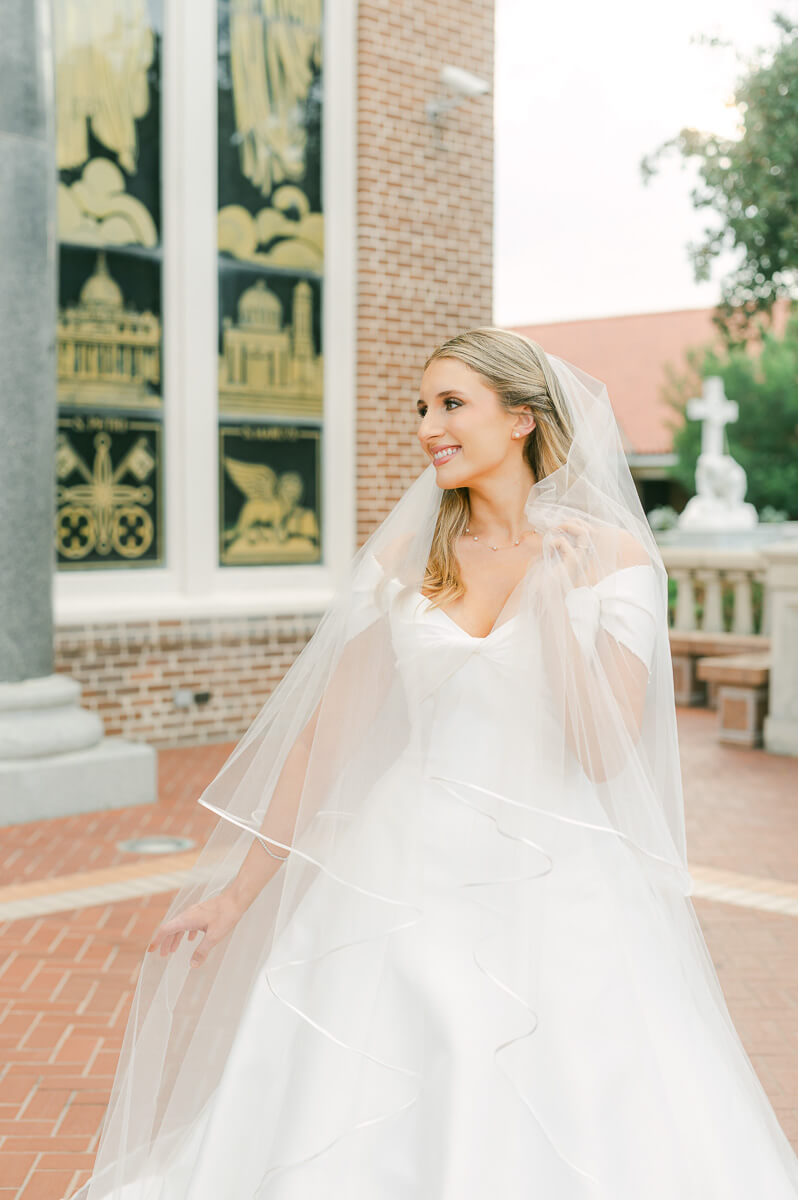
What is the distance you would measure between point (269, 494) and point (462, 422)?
7.09 m

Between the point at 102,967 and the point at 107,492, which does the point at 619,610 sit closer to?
the point at 102,967

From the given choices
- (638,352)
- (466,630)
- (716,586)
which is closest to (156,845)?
(466,630)

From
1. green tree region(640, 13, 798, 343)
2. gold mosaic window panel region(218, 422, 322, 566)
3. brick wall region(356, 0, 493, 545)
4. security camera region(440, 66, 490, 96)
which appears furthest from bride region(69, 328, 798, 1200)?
green tree region(640, 13, 798, 343)

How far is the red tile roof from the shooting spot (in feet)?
131

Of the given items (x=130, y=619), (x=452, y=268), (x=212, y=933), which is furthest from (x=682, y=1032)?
(x=452, y=268)

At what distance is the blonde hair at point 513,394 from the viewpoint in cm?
250

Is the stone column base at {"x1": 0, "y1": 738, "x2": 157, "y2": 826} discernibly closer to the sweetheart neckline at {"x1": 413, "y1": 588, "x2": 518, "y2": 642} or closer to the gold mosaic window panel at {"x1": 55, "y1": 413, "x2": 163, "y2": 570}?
the gold mosaic window panel at {"x1": 55, "y1": 413, "x2": 163, "y2": 570}

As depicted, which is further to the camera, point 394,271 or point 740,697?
point 394,271

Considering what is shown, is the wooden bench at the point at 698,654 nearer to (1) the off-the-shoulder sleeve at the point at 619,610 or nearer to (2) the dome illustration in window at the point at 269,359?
(2) the dome illustration in window at the point at 269,359

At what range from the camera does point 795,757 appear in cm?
912

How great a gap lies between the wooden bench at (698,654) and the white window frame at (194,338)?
3.83 metres

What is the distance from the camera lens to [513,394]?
2.51m

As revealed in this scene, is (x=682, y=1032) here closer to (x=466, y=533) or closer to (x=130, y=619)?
(x=466, y=533)

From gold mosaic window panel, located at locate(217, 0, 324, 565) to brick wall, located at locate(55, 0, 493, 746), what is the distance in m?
0.37
